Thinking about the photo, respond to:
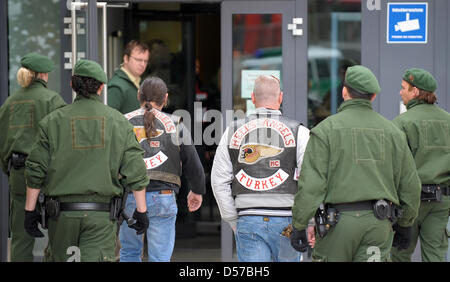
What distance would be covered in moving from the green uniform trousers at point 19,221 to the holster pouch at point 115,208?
4.59 ft

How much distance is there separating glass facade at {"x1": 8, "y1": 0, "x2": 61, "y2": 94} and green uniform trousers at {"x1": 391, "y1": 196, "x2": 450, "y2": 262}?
3615 millimetres

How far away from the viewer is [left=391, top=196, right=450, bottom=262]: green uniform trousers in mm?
5859

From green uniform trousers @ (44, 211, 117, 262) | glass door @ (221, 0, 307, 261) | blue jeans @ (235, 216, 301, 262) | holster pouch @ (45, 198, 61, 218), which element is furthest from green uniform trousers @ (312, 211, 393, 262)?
glass door @ (221, 0, 307, 261)

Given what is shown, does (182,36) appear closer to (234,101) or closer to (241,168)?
(234,101)

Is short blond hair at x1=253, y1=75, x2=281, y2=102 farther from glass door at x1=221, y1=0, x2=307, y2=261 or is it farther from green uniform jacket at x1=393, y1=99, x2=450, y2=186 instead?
glass door at x1=221, y1=0, x2=307, y2=261

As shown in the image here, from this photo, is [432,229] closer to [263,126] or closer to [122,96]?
[263,126]

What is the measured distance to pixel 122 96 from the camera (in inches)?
279

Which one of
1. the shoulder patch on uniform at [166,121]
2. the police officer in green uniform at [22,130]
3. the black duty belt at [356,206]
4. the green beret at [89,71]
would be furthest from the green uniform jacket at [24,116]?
the black duty belt at [356,206]

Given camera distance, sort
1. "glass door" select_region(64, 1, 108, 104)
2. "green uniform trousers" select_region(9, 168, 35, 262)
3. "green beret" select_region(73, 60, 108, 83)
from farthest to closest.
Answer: "glass door" select_region(64, 1, 108, 104) → "green uniform trousers" select_region(9, 168, 35, 262) → "green beret" select_region(73, 60, 108, 83)

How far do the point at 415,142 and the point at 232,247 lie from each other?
7.65ft

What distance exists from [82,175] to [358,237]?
170 cm

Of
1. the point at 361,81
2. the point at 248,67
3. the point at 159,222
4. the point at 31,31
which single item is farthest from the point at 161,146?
the point at 31,31

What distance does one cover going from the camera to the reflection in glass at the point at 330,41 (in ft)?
59.9

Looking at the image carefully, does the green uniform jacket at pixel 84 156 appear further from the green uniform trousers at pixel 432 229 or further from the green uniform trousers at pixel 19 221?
the green uniform trousers at pixel 432 229
